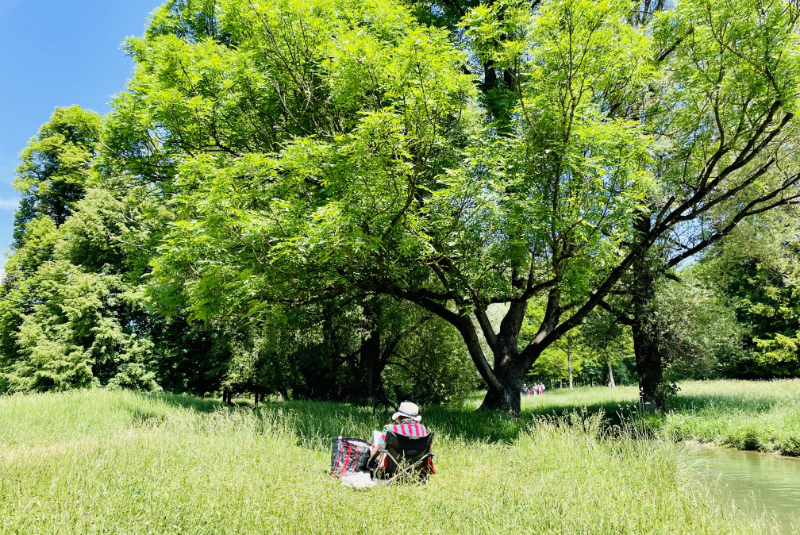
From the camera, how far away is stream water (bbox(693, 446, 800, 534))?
6.00 metres

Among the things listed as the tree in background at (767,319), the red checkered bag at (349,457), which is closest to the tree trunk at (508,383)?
Answer: the red checkered bag at (349,457)

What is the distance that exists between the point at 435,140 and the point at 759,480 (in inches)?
328

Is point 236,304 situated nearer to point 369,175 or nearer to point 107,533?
point 369,175

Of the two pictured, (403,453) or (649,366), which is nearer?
(403,453)

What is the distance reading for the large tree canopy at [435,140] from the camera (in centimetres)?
742

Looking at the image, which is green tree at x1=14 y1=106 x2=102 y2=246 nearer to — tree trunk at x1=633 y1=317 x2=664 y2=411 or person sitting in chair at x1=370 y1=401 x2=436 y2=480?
person sitting in chair at x1=370 y1=401 x2=436 y2=480

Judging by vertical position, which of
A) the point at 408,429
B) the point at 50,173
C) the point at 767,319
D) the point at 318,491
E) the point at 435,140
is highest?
the point at 50,173

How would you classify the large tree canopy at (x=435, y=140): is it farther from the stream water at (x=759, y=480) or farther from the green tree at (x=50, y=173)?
the green tree at (x=50, y=173)

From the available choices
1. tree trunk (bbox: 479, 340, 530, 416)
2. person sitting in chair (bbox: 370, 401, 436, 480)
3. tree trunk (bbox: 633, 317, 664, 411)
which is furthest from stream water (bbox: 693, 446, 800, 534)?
tree trunk (bbox: 479, 340, 530, 416)

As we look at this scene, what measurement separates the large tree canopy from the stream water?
3.94 m

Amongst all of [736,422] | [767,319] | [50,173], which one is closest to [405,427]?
[736,422]

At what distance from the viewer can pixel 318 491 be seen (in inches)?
180

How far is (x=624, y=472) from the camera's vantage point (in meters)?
5.70

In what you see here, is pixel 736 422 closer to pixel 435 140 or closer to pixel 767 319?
pixel 435 140
